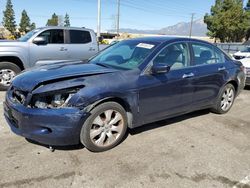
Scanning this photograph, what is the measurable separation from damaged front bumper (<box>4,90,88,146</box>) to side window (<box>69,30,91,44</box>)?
4983 millimetres

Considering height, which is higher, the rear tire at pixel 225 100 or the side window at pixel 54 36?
the side window at pixel 54 36

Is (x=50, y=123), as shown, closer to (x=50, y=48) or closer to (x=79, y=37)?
(x=50, y=48)

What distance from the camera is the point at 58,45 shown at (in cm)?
780

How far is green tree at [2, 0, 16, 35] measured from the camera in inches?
2874

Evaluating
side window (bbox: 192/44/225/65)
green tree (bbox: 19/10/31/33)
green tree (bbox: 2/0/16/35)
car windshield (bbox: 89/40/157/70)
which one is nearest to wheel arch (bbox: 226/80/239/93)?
side window (bbox: 192/44/225/65)

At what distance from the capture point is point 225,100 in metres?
5.69

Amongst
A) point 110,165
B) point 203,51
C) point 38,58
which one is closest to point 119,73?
point 110,165

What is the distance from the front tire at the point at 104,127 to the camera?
351cm

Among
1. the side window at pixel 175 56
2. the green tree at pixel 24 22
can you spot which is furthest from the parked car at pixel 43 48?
the green tree at pixel 24 22

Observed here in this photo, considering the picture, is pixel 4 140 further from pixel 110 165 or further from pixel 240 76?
pixel 240 76

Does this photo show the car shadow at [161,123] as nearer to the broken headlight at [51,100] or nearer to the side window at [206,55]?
the side window at [206,55]

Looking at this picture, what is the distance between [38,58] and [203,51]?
14.5 feet

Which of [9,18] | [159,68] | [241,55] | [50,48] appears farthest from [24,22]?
[159,68]

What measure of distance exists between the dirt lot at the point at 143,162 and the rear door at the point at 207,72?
688mm
